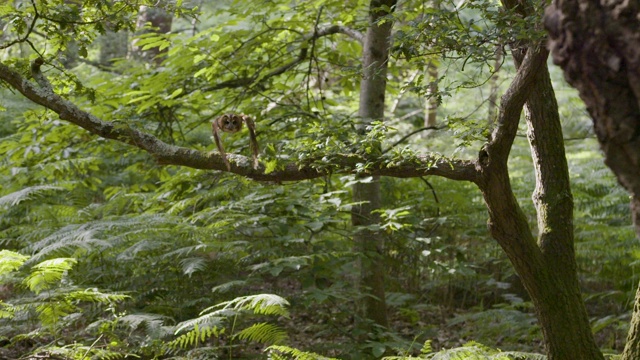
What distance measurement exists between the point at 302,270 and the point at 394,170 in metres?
1.74

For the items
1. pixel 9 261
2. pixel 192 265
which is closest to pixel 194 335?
pixel 192 265

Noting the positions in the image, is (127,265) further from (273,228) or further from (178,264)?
(273,228)

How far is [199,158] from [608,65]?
278cm

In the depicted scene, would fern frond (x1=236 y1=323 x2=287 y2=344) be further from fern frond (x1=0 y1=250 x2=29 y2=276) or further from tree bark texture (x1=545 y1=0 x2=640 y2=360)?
tree bark texture (x1=545 y1=0 x2=640 y2=360)

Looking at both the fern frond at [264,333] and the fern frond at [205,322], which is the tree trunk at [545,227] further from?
the fern frond at [205,322]

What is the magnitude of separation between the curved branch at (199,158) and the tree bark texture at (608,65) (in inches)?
76.4

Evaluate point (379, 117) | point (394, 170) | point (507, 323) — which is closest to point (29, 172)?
point (379, 117)

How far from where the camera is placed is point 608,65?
1.55m

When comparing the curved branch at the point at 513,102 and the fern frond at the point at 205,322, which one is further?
the fern frond at the point at 205,322

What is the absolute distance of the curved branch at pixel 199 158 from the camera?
363 centimetres

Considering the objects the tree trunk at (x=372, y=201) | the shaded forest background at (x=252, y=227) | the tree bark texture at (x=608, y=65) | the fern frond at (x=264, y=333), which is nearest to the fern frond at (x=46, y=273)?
the shaded forest background at (x=252, y=227)

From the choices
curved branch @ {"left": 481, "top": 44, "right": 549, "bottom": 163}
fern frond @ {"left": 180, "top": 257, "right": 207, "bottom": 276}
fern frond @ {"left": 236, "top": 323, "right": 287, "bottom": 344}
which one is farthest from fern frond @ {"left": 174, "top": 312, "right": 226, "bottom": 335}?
curved branch @ {"left": 481, "top": 44, "right": 549, "bottom": 163}

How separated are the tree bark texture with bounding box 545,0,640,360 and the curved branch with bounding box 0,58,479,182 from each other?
1941 millimetres

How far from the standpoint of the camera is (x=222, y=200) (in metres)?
6.22
